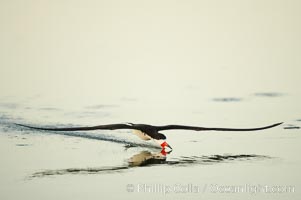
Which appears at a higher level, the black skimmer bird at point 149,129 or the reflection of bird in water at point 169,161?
the black skimmer bird at point 149,129

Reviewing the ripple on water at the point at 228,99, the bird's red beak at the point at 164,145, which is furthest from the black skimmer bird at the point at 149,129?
the ripple on water at the point at 228,99

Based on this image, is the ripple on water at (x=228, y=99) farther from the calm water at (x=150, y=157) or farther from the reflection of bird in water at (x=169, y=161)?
the reflection of bird in water at (x=169, y=161)

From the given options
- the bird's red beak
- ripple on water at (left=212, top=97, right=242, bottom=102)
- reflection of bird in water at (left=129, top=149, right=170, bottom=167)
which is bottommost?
reflection of bird in water at (left=129, top=149, right=170, bottom=167)

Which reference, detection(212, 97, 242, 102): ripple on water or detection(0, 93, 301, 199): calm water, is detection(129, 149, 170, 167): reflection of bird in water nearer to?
detection(0, 93, 301, 199): calm water

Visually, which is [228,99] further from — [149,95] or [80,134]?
[80,134]

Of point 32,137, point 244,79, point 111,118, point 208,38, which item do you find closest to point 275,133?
point 244,79

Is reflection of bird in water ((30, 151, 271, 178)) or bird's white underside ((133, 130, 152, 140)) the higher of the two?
bird's white underside ((133, 130, 152, 140))

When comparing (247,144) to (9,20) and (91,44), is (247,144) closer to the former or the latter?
(91,44)

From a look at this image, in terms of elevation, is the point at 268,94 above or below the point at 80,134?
above

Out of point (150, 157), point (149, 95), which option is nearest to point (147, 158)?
point (150, 157)

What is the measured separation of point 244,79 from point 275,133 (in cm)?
30

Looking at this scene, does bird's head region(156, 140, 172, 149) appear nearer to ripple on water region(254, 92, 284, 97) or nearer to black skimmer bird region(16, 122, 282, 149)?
black skimmer bird region(16, 122, 282, 149)

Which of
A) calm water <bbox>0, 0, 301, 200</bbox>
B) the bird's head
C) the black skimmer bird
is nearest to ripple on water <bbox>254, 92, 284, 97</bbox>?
calm water <bbox>0, 0, 301, 200</bbox>

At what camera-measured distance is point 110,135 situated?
1938 mm
